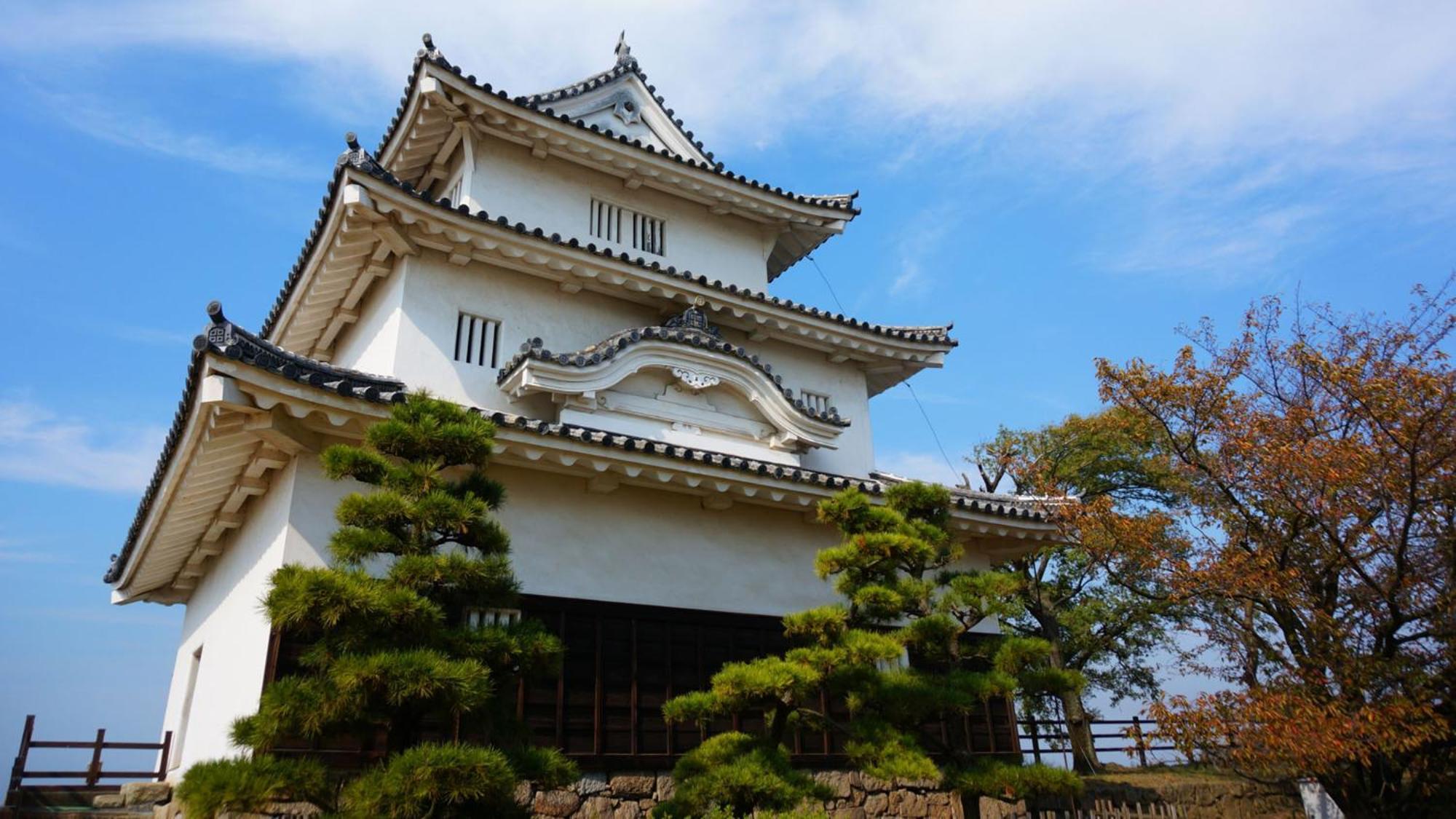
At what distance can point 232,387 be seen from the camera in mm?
7238

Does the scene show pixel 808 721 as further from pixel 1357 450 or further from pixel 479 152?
pixel 479 152

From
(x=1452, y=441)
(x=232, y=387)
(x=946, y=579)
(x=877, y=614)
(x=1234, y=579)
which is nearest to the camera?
(x=232, y=387)

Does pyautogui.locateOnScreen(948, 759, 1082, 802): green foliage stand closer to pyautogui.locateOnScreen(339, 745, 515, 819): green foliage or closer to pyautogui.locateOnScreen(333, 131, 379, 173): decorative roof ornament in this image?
pyautogui.locateOnScreen(339, 745, 515, 819): green foliage

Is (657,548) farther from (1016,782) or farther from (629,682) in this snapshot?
(1016,782)

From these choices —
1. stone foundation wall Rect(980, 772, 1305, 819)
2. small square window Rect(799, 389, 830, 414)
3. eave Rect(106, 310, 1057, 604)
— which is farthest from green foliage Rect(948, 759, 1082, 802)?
small square window Rect(799, 389, 830, 414)

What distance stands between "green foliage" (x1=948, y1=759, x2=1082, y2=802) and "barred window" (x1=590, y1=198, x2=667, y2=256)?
8.89 meters

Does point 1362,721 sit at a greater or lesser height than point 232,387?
lesser

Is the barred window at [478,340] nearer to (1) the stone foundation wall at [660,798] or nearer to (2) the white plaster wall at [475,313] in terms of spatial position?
(2) the white plaster wall at [475,313]

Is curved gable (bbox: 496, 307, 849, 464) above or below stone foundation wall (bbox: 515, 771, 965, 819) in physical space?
above

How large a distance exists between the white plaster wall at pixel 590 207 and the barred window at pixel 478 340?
1.99 m

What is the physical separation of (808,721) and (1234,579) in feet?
22.9

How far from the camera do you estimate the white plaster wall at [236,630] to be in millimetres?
8234

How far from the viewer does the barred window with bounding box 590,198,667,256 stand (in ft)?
44.7

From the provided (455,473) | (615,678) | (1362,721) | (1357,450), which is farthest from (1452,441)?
(455,473)
